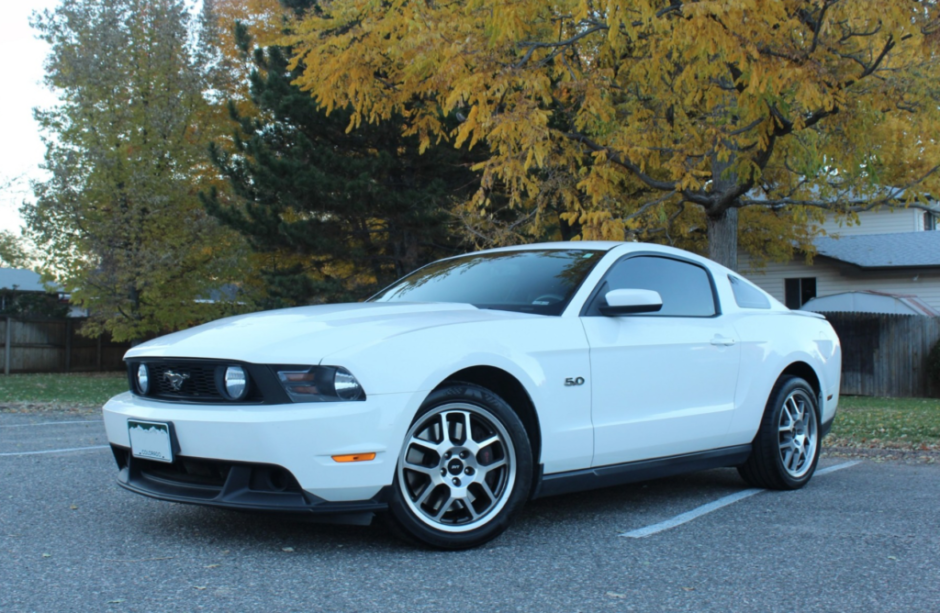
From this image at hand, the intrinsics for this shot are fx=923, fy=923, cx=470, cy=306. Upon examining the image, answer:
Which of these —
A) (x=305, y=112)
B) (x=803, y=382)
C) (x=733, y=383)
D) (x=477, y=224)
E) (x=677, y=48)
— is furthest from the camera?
(x=305, y=112)

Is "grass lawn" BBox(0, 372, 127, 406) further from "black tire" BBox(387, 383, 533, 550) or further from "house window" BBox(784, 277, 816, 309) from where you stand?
"house window" BBox(784, 277, 816, 309)

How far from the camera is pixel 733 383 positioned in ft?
18.2

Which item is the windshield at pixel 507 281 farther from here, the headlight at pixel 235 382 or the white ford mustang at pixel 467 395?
the headlight at pixel 235 382

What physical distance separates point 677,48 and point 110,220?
21.3 metres

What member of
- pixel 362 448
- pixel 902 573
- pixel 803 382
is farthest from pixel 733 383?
pixel 362 448

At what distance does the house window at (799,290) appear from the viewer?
28906 mm

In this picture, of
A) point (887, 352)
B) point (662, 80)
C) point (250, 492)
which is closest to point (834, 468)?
point (250, 492)

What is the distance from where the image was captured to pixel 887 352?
22719mm

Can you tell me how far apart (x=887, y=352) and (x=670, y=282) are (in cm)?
1942

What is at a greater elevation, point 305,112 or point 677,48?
point 305,112

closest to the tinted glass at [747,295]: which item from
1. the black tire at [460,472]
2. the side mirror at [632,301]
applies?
the side mirror at [632,301]

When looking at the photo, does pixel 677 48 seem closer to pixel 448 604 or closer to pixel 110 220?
pixel 448 604

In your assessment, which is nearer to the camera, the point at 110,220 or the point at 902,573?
the point at 902,573

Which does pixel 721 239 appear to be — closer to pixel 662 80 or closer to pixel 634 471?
pixel 662 80
